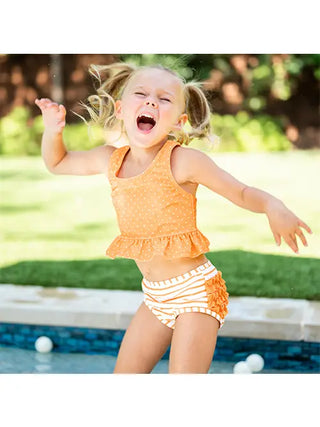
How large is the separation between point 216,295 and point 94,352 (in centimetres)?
162

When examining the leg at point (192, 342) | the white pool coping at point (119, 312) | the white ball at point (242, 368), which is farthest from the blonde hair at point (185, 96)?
the white ball at point (242, 368)

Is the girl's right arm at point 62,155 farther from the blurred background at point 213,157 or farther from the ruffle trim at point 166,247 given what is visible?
the blurred background at point 213,157

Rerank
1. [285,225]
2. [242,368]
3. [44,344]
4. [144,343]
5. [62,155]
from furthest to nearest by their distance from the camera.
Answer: [44,344] → [242,368] → [62,155] → [144,343] → [285,225]

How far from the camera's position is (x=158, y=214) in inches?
126

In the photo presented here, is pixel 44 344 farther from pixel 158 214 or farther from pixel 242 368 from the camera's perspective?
pixel 158 214

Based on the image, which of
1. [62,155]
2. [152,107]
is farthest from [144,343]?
[152,107]

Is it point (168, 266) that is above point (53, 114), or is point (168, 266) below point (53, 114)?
Answer: below

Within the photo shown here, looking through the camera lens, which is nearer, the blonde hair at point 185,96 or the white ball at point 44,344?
the blonde hair at point 185,96

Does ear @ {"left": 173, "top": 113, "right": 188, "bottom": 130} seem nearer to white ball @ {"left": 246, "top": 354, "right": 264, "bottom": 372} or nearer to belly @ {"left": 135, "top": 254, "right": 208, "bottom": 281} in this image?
belly @ {"left": 135, "top": 254, "right": 208, "bottom": 281}

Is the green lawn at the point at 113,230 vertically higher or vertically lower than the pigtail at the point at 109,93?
lower

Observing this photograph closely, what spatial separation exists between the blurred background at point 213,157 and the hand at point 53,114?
8.38ft

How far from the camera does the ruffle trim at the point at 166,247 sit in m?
3.14
